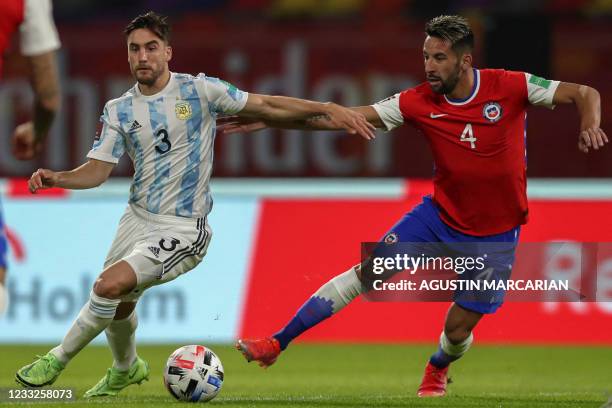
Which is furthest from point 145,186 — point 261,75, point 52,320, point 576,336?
→ point 261,75

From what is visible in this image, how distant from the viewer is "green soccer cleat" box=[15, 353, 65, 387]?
7.07 metres

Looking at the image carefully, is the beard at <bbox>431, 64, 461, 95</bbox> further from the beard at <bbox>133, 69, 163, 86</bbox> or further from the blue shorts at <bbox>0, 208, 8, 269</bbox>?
the blue shorts at <bbox>0, 208, 8, 269</bbox>

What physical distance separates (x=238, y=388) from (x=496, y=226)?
5.98 ft

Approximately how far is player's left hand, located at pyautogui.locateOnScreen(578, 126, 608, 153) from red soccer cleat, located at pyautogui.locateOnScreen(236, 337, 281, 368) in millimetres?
1852

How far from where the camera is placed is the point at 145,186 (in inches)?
291

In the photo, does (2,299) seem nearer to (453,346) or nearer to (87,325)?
(87,325)

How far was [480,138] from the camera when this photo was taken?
769cm

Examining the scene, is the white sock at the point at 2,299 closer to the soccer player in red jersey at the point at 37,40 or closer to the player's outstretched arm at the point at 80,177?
the soccer player in red jersey at the point at 37,40

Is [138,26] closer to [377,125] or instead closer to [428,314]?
[377,125]

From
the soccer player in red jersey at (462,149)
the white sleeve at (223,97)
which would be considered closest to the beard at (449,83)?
the soccer player in red jersey at (462,149)

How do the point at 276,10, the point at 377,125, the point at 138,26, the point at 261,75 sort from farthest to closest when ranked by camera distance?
1. the point at 276,10
2. the point at 261,75
3. the point at 377,125
4. the point at 138,26

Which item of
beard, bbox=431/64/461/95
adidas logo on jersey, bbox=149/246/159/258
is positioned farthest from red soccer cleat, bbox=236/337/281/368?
beard, bbox=431/64/461/95

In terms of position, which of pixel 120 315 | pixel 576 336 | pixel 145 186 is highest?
pixel 145 186

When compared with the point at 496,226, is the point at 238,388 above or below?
below
